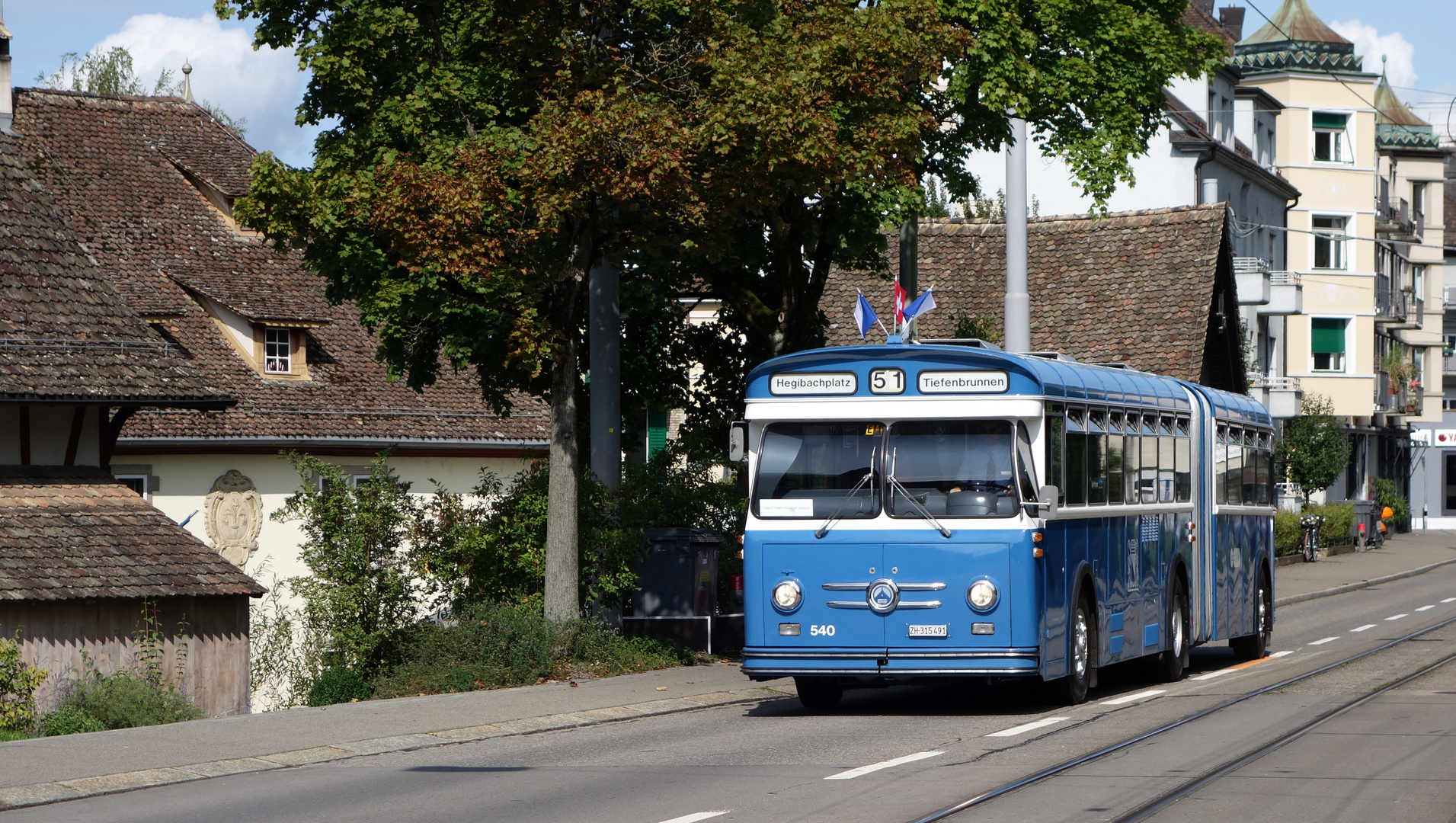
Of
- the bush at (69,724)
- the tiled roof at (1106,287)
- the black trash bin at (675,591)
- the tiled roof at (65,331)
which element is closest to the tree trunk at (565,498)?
the black trash bin at (675,591)

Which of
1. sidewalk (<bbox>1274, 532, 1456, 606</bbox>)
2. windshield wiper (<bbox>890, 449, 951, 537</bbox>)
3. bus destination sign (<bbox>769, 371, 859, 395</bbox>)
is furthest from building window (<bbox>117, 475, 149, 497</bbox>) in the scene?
windshield wiper (<bbox>890, 449, 951, 537</bbox>)

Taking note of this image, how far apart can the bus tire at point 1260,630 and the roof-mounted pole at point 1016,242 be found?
13.9 feet

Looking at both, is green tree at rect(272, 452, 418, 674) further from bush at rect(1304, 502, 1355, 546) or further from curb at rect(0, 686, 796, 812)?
bush at rect(1304, 502, 1355, 546)

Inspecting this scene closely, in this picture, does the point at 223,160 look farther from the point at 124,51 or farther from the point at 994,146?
the point at 994,146

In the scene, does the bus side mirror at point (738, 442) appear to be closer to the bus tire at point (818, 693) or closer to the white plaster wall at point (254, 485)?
the bus tire at point (818, 693)

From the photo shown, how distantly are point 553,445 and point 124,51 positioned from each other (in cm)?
4146

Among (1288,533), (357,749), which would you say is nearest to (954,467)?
(357,749)

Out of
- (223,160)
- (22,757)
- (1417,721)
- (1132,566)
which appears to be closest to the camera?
(22,757)

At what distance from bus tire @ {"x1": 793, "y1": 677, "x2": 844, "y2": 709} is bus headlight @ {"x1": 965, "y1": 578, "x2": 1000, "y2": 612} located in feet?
5.70

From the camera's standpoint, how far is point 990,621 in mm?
14773

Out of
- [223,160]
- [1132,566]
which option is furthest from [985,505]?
[223,160]

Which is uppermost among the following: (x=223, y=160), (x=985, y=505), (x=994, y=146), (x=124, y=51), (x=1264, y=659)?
(x=124, y=51)

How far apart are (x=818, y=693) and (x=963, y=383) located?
307 cm

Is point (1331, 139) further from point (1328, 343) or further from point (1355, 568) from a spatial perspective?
point (1355, 568)
